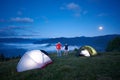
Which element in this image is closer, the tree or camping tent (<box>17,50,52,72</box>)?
camping tent (<box>17,50,52,72</box>)

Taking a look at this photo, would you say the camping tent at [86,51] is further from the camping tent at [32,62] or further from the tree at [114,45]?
the tree at [114,45]

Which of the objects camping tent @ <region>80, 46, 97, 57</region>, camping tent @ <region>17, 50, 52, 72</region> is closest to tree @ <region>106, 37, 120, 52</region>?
camping tent @ <region>80, 46, 97, 57</region>

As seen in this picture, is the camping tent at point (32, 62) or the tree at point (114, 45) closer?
the camping tent at point (32, 62)

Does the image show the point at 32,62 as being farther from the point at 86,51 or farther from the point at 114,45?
the point at 114,45

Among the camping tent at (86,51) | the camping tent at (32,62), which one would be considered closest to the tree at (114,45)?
the camping tent at (86,51)

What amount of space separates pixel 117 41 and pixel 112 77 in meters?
47.4

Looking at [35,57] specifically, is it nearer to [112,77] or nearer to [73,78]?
[73,78]

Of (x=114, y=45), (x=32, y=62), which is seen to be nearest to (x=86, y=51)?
(x=32, y=62)

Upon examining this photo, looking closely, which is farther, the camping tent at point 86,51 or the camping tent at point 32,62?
the camping tent at point 86,51

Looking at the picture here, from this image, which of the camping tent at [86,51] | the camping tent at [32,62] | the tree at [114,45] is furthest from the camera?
the tree at [114,45]

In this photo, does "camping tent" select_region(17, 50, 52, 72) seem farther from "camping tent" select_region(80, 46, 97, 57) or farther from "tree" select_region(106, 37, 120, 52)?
"tree" select_region(106, 37, 120, 52)

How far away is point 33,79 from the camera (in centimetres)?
1202

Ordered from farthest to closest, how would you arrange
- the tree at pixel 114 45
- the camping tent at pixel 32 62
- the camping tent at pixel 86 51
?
the tree at pixel 114 45
the camping tent at pixel 86 51
the camping tent at pixel 32 62

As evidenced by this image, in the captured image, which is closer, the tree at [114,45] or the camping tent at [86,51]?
the camping tent at [86,51]
